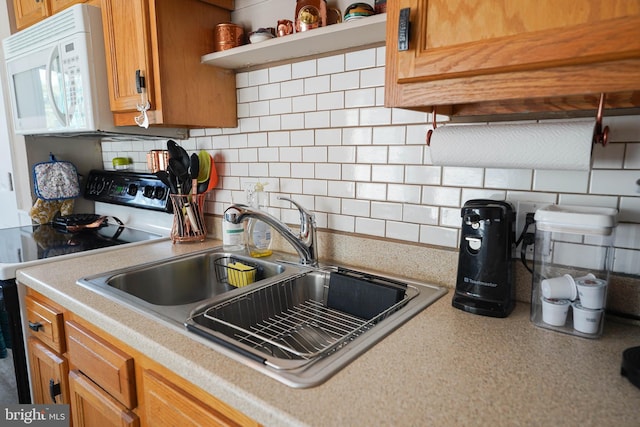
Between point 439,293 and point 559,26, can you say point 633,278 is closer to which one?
point 439,293

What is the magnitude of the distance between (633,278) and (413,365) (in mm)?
561

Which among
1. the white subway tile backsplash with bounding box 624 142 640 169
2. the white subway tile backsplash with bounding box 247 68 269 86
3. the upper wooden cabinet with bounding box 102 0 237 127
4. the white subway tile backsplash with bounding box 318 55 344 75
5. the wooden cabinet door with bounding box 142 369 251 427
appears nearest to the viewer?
the wooden cabinet door with bounding box 142 369 251 427

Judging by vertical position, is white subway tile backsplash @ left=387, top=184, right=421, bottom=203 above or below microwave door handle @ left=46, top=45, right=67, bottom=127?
below

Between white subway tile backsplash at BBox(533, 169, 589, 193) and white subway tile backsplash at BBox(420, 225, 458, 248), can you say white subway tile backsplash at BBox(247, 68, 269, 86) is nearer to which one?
white subway tile backsplash at BBox(420, 225, 458, 248)

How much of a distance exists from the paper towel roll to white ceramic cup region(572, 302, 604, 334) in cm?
29

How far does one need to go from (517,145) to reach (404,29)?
34 cm

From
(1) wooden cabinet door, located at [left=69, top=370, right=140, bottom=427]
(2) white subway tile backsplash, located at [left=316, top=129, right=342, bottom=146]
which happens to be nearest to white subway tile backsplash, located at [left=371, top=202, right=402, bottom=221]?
(2) white subway tile backsplash, located at [left=316, top=129, right=342, bottom=146]

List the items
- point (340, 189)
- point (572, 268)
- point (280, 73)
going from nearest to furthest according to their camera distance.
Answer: point (572, 268) → point (340, 189) → point (280, 73)

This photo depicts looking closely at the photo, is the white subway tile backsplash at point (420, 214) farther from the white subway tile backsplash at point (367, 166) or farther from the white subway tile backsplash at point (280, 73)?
the white subway tile backsplash at point (280, 73)

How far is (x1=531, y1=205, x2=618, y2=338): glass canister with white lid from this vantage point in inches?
30.8

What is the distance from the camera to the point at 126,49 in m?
1.45

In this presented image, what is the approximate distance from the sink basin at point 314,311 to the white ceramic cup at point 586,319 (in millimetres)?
308

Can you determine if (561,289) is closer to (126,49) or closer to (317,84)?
(317,84)

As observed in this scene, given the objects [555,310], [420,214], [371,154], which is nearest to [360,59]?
[371,154]
